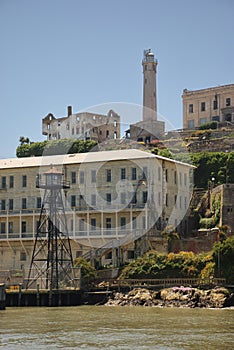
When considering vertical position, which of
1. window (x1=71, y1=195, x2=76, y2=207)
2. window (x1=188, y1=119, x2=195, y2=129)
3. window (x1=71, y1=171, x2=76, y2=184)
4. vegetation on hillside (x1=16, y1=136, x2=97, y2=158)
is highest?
window (x1=188, y1=119, x2=195, y2=129)

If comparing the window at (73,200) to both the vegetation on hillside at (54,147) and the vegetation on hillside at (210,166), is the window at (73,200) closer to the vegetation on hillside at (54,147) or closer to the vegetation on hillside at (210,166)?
the vegetation on hillside at (210,166)

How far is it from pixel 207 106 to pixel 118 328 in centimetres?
6830

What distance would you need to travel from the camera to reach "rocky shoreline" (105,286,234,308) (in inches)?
2170

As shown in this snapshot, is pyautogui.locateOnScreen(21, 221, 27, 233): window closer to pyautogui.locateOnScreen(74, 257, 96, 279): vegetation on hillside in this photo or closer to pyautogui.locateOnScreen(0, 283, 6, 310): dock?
pyautogui.locateOnScreen(74, 257, 96, 279): vegetation on hillside

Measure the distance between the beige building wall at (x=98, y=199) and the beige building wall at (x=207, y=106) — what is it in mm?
27345

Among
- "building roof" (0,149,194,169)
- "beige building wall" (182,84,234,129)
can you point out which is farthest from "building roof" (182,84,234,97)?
"building roof" (0,149,194,169)

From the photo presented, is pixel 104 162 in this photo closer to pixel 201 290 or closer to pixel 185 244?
pixel 185 244

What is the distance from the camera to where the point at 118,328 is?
42125 mm

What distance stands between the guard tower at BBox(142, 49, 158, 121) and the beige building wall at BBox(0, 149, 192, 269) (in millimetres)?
28846

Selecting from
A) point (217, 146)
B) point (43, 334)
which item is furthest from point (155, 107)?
point (43, 334)

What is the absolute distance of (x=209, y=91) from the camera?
10700 centimetres

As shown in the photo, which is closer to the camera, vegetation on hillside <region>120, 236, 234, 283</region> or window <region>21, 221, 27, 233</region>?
vegetation on hillside <region>120, 236, 234, 283</region>

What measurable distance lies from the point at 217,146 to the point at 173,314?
4510cm

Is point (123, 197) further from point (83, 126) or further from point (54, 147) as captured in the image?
point (83, 126)
